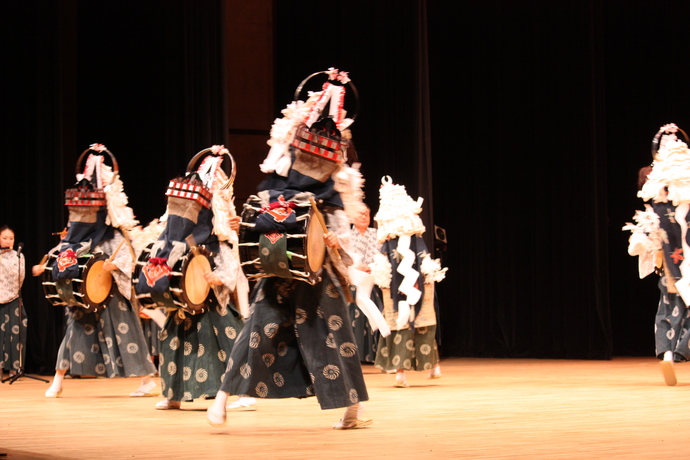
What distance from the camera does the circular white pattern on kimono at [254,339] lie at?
160 inches

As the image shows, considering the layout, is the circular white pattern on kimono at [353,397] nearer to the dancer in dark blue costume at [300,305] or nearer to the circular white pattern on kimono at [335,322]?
the dancer in dark blue costume at [300,305]

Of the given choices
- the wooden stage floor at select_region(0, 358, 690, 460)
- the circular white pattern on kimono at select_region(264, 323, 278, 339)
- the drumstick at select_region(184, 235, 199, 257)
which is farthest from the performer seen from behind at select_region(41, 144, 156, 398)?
the circular white pattern on kimono at select_region(264, 323, 278, 339)

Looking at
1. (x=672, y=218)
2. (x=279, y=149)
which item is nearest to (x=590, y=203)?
(x=672, y=218)

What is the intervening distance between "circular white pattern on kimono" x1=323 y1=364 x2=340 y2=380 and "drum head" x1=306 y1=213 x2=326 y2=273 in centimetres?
41

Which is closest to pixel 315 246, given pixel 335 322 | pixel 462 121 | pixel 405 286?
pixel 335 322

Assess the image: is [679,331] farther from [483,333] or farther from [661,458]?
[483,333]

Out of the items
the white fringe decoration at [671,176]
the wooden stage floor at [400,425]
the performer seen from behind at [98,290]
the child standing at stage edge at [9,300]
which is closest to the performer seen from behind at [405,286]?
the wooden stage floor at [400,425]

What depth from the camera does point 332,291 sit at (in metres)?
4.18

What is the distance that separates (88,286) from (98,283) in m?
0.08

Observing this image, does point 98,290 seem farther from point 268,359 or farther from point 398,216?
point 268,359

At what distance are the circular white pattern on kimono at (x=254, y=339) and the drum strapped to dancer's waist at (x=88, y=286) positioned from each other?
268cm

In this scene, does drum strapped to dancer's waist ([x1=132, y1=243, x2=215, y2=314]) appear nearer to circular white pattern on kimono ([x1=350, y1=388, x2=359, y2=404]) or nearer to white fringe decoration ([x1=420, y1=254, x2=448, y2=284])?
circular white pattern on kimono ([x1=350, y1=388, x2=359, y2=404])

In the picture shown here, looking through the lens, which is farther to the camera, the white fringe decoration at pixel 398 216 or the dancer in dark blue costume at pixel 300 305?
the white fringe decoration at pixel 398 216

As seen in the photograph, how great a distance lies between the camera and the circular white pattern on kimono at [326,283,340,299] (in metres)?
4.16
